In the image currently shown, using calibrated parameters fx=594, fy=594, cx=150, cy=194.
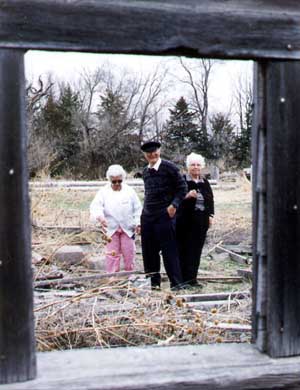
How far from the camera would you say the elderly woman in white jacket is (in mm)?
7602

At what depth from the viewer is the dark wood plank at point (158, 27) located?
2.03 m

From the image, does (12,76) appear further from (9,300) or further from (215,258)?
(215,258)

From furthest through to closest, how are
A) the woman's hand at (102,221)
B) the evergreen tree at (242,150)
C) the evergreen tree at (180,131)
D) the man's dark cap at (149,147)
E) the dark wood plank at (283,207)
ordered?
the evergreen tree at (242,150) < the evergreen tree at (180,131) < the woman's hand at (102,221) < the man's dark cap at (149,147) < the dark wood plank at (283,207)

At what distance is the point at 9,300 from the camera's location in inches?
80.1

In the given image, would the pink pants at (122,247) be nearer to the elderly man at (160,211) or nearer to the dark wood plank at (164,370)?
the elderly man at (160,211)

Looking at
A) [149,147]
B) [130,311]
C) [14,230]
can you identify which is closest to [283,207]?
[14,230]

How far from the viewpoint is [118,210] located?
760cm

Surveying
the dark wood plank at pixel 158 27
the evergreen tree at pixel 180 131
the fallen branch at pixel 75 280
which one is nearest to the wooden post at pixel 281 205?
the dark wood plank at pixel 158 27

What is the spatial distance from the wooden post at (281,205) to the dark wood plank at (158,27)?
134mm

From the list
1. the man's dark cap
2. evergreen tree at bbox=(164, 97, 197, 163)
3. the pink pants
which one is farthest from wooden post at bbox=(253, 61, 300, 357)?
evergreen tree at bbox=(164, 97, 197, 163)

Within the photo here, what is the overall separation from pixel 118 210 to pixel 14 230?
5579 mm

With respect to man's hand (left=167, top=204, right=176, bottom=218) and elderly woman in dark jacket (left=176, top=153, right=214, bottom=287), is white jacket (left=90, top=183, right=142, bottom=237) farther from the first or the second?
man's hand (left=167, top=204, right=176, bottom=218)

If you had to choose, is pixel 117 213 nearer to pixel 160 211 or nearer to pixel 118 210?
pixel 118 210

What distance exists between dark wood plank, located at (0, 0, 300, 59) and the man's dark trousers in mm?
4777
